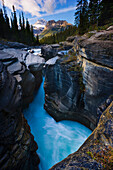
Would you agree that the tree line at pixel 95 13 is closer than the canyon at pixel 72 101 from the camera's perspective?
No

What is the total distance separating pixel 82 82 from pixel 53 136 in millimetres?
6598

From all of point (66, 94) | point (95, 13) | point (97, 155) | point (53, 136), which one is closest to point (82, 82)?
point (66, 94)

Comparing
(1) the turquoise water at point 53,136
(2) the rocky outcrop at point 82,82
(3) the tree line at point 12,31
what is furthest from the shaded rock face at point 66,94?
(3) the tree line at point 12,31

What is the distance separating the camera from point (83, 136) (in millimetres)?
8516

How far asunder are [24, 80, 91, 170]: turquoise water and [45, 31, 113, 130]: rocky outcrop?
0.84 m

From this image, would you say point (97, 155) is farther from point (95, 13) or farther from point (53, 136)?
point (95, 13)

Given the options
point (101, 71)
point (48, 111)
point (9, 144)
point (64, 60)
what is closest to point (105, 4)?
point (64, 60)

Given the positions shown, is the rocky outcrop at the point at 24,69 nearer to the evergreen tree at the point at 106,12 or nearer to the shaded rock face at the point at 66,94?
the shaded rock face at the point at 66,94

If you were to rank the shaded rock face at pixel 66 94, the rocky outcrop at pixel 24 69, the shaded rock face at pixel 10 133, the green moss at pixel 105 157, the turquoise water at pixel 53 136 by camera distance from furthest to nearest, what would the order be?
the rocky outcrop at pixel 24 69 → the shaded rock face at pixel 66 94 → the turquoise water at pixel 53 136 → the shaded rock face at pixel 10 133 → the green moss at pixel 105 157

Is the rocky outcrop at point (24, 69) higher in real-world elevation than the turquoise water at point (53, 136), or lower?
higher

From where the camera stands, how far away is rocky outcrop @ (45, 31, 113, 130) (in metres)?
5.60

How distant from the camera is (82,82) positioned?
7691mm

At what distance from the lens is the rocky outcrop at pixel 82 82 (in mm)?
5598

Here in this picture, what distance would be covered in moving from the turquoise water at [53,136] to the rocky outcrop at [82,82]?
84 cm
